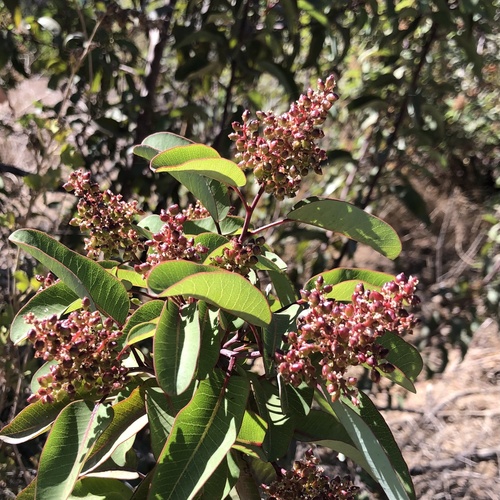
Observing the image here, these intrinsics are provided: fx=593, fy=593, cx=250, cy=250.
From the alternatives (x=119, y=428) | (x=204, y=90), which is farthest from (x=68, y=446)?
(x=204, y=90)

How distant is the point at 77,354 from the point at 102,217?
0.23m

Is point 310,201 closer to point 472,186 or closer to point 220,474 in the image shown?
point 220,474

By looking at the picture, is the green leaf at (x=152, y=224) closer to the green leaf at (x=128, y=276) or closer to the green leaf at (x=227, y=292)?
the green leaf at (x=128, y=276)

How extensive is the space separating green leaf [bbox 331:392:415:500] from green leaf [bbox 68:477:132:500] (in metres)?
0.38

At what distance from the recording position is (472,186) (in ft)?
16.5

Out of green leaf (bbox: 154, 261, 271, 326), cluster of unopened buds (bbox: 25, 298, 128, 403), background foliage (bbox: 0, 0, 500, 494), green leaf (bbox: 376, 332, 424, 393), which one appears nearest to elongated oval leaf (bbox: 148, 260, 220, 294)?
green leaf (bbox: 154, 261, 271, 326)

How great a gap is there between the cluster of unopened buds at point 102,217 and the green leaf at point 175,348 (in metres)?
0.16

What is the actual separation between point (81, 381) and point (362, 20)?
168cm

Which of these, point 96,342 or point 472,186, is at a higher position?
point 472,186

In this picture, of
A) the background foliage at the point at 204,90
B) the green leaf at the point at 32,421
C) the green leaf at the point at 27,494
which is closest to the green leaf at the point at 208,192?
the green leaf at the point at 32,421

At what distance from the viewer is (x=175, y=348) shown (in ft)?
2.51

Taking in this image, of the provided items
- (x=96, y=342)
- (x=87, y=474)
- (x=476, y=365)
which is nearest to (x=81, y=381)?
(x=96, y=342)

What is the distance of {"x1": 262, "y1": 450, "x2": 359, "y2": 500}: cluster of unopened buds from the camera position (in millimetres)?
844

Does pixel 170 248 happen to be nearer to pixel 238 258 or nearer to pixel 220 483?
pixel 238 258
